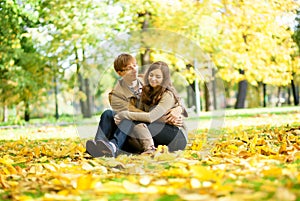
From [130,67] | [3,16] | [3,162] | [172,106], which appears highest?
[3,16]

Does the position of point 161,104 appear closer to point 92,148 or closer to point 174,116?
point 174,116

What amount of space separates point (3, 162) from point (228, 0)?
1065cm

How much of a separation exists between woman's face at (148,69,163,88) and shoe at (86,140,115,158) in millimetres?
664

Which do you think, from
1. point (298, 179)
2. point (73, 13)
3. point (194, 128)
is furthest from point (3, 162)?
point (73, 13)

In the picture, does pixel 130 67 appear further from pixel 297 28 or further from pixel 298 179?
pixel 297 28

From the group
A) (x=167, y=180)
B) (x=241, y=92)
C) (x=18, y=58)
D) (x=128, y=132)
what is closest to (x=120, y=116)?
(x=128, y=132)

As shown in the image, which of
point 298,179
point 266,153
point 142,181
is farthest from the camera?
point 266,153

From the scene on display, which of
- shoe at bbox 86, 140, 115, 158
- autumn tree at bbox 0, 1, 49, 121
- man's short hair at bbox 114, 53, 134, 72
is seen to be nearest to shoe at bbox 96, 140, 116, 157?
shoe at bbox 86, 140, 115, 158

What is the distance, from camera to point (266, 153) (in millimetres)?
3494

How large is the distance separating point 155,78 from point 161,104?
0.79 feet

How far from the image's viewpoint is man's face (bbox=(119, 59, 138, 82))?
4.11 metres

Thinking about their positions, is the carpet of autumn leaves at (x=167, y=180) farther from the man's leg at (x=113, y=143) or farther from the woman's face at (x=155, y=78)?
the woman's face at (x=155, y=78)

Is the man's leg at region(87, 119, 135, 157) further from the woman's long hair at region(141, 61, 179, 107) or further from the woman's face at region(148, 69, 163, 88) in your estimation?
the woman's face at region(148, 69, 163, 88)

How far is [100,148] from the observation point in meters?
3.65
